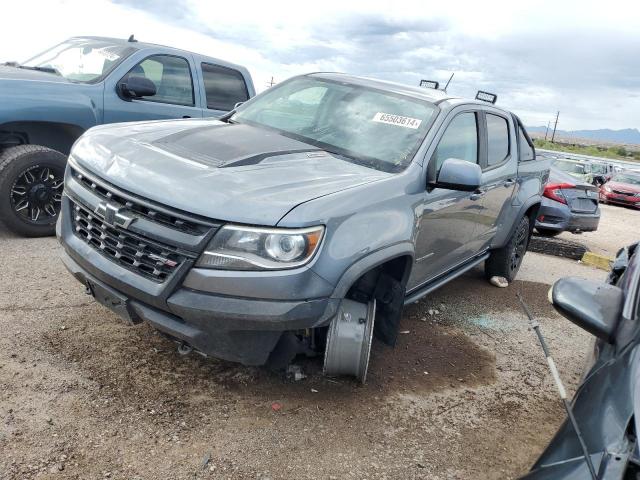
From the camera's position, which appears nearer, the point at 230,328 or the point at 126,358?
the point at 230,328

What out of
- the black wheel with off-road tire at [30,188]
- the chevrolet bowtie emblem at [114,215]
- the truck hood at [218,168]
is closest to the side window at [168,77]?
the black wheel with off-road tire at [30,188]

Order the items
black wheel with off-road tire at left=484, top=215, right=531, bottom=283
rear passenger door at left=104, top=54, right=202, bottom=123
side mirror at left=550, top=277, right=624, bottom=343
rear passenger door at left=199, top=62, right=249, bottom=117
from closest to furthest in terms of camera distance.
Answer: side mirror at left=550, top=277, right=624, bottom=343
rear passenger door at left=104, top=54, right=202, bottom=123
black wheel with off-road tire at left=484, top=215, right=531, bottom=283
rear passenger door at left=199, top=62, right=249, bottom=117

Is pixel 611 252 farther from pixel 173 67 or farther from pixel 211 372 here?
pixel 211 372

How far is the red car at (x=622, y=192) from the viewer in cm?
2131

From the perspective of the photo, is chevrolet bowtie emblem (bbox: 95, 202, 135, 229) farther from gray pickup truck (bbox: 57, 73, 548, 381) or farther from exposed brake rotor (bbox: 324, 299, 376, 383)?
exposed brake rotor (bbox: 324, 299, 376, 383)

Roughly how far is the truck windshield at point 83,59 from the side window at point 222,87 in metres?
0.95

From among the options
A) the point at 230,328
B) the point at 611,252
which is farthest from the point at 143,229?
the point at 611,252

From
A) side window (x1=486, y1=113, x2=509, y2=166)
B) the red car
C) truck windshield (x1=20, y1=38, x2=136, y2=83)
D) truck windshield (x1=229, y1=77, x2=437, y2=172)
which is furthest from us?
the red car

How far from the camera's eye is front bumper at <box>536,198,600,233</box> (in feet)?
28.9

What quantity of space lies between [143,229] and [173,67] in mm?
4129

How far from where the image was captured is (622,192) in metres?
21.5

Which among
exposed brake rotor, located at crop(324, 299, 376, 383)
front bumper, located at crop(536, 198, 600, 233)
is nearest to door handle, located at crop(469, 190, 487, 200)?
exposed brake rotor, located at crop(324, 299, 376, 383)

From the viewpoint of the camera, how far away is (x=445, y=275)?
4598 millimetres

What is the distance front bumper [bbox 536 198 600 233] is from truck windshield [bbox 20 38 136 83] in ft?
20.9
